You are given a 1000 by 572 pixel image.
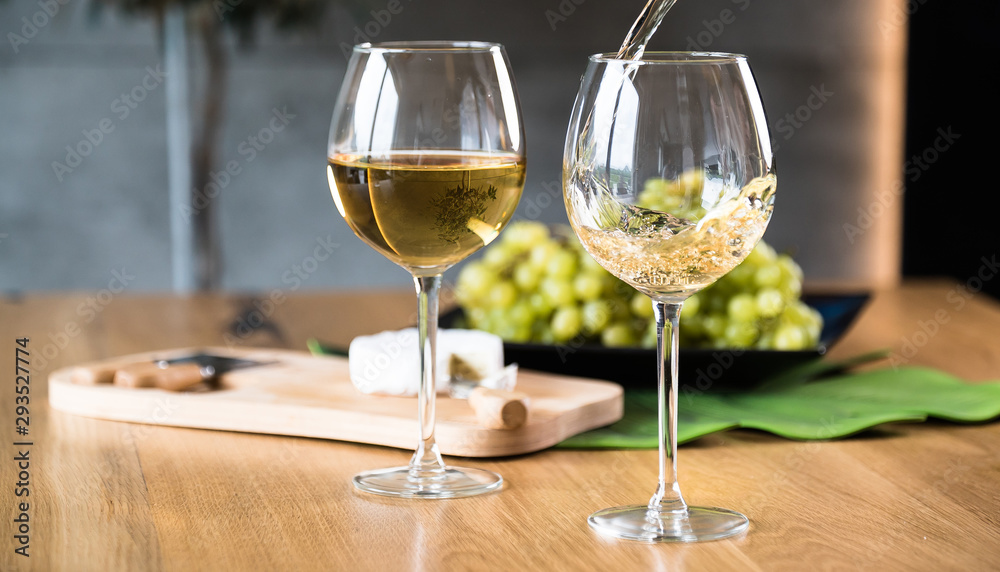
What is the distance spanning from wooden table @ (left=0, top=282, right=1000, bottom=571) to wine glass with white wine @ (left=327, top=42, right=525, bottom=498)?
0.23ft

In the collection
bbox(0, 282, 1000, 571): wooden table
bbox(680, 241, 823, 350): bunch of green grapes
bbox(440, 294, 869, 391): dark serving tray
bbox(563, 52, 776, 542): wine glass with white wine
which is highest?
bbox(563, 52, 776, 542): wine glass with white wine

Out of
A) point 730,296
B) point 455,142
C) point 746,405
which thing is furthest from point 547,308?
point 455,142

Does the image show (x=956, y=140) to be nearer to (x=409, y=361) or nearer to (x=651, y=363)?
(x=651, y=363)

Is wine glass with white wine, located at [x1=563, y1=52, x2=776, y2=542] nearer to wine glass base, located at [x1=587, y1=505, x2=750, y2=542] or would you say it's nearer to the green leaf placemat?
wine glass base, located at [x1=587, y1=505, x2=750, y2=542]

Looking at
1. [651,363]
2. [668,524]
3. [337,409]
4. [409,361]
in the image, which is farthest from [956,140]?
[668,524]

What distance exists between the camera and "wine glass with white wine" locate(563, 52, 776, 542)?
29.1 inches

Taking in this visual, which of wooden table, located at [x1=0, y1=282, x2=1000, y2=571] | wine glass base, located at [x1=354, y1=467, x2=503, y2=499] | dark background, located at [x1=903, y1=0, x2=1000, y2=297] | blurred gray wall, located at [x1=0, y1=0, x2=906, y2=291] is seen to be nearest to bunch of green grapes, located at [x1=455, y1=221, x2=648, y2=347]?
wooden table, located at [x1=0, y1=282, x2=1000, y2=571]

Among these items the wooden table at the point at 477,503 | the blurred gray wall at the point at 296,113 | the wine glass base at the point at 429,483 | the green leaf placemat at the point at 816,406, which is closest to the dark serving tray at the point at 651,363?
the green leaf placemat at the point at 816,406

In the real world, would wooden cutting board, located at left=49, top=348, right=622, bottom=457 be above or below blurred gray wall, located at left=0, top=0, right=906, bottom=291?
below

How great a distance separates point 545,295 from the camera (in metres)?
1.44

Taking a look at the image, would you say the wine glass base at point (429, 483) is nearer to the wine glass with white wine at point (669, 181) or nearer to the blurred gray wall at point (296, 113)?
the wine glass with white wine at point (669, 181)

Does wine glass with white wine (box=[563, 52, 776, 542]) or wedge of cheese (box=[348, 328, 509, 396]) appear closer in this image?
wine glass with white wine (box=[563, 52, 776, 542])

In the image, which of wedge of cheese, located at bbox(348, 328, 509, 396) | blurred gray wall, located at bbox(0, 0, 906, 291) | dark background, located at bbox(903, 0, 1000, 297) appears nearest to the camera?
wedge of cheese, located at bbox(348, 328, 509, 396)

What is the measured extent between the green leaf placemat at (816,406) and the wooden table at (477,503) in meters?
0.02
